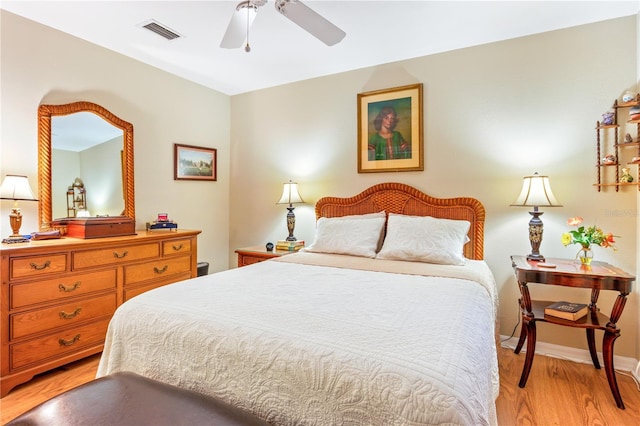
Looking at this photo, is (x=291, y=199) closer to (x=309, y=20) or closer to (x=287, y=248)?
(x=287, y=248)

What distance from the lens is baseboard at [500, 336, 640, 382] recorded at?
2.34 metres

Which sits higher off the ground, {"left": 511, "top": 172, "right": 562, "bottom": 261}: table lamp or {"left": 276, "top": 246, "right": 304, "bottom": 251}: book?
{"left": 511, "top": 172, "right": 562, "bottom": 261}: table lamp

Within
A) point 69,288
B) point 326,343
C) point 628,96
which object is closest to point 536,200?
point 628,96

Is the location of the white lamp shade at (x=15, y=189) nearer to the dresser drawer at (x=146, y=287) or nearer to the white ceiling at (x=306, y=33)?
the dresser drawer at (x=146, y=287)

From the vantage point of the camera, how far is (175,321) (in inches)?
53.4

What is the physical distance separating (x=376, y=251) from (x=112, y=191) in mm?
2437

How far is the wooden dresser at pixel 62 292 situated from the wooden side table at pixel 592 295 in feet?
9.55

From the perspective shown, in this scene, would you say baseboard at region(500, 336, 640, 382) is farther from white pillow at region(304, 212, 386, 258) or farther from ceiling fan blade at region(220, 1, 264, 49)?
ceiling fan blade at region(220, 1, 264, 49)

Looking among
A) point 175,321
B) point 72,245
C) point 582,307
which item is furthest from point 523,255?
point 72,245

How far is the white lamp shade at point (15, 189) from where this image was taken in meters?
2.26

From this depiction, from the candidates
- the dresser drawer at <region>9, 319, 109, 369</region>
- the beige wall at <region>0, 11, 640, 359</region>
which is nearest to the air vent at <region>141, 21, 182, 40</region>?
the beige wall at <region>0, 11, 640, 359</region>

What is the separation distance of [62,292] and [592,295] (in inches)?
148

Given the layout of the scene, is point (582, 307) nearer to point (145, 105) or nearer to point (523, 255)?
point (523, 255)

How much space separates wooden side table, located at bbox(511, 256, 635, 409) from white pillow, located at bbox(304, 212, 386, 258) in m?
1.04
